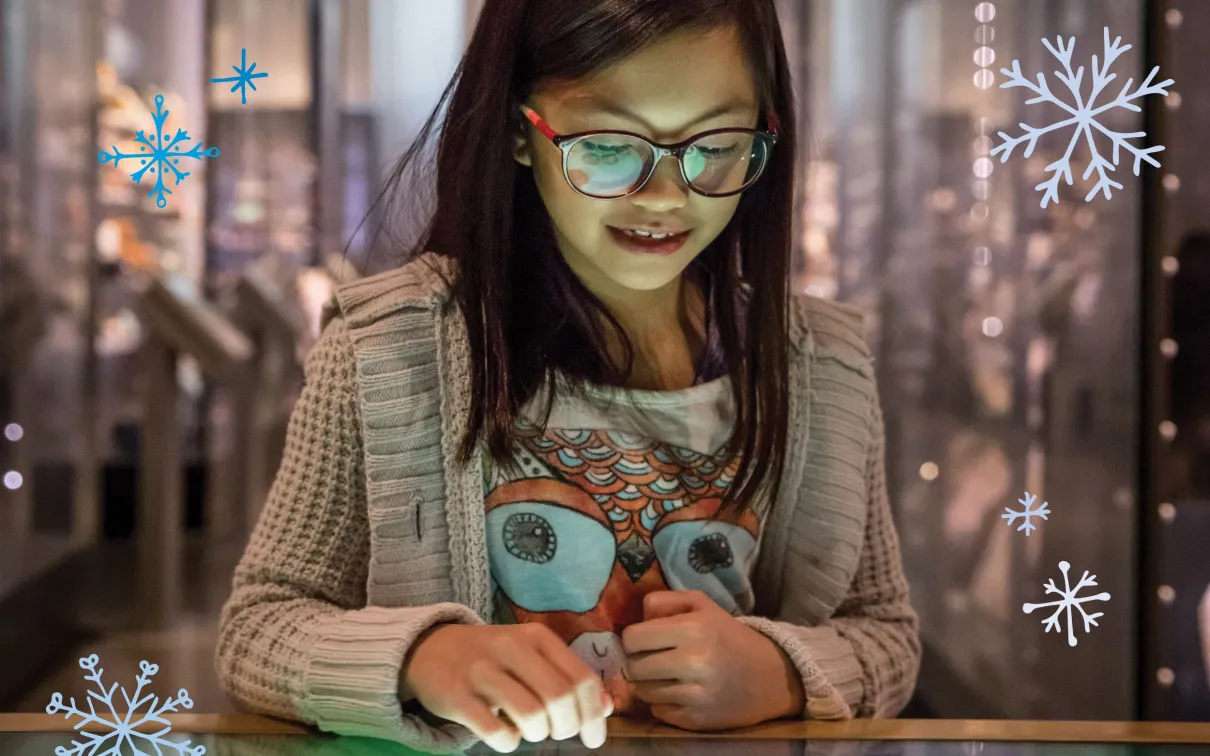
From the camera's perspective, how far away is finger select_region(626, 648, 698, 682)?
784 millimetres

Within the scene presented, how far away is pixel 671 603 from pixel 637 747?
0.10 meters

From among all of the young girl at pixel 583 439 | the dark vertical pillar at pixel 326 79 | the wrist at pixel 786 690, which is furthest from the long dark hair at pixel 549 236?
the dark vertical pillar at pixel 326 79

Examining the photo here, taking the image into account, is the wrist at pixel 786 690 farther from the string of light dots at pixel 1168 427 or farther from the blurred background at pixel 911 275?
the string of light dots at pixel 1168 427

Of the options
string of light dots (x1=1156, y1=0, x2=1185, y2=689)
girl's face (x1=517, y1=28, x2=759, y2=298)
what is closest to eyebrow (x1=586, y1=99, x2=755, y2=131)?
girl's face (x1=517, y1=28, x2=759, y2=298)

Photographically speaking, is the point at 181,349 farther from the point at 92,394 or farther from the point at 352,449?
the point at 352,449

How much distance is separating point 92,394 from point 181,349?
0.84 ft

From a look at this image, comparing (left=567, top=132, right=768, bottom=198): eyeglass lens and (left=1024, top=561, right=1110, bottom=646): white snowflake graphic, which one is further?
(left=1024, top=561, right=1110, bottom=646): white snowflake graphic

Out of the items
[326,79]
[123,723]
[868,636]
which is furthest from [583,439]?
[326,79]

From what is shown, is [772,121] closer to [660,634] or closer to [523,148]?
→ [523,148]

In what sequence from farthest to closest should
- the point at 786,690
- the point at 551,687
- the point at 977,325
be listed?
the point at 977,325
the point at 786,690
the point at 551,687

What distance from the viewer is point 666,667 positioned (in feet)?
2.58

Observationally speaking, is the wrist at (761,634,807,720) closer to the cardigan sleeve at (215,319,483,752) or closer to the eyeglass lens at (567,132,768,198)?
the cardigan sleeve at (215,319,483,752)

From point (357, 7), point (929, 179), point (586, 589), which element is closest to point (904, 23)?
point (929, 179)

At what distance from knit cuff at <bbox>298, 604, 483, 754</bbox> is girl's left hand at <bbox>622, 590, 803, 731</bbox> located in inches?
4.7
